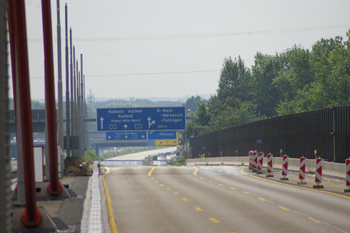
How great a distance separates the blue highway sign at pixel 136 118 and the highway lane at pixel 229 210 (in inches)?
1629

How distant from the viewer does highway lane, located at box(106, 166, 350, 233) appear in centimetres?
1161

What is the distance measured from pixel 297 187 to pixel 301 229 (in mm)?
11075

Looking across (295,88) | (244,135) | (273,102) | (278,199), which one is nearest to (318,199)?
(278,199)

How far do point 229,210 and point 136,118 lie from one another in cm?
4898

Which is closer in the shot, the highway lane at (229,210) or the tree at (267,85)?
the highway lane at (229,210)

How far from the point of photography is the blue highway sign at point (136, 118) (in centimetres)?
6288

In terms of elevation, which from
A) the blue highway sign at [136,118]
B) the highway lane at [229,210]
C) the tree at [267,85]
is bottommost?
the highway lane at [229,210]

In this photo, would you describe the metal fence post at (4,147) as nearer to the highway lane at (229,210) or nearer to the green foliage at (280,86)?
the highway lane at (229,210)

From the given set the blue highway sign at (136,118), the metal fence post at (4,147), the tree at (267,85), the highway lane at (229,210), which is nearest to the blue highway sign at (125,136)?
the blue highway sign at (136,118)

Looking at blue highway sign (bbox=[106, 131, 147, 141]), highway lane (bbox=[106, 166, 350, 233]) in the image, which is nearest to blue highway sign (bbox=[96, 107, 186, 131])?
blue highway sign (bbox=[106, 131, 147, 141])

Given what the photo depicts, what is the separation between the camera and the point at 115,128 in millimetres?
62562

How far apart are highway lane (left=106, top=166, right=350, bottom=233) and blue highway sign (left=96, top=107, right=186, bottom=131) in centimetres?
4138

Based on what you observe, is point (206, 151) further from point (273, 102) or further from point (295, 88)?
point (273, 102)

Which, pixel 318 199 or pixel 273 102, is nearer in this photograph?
pixel 318 199
